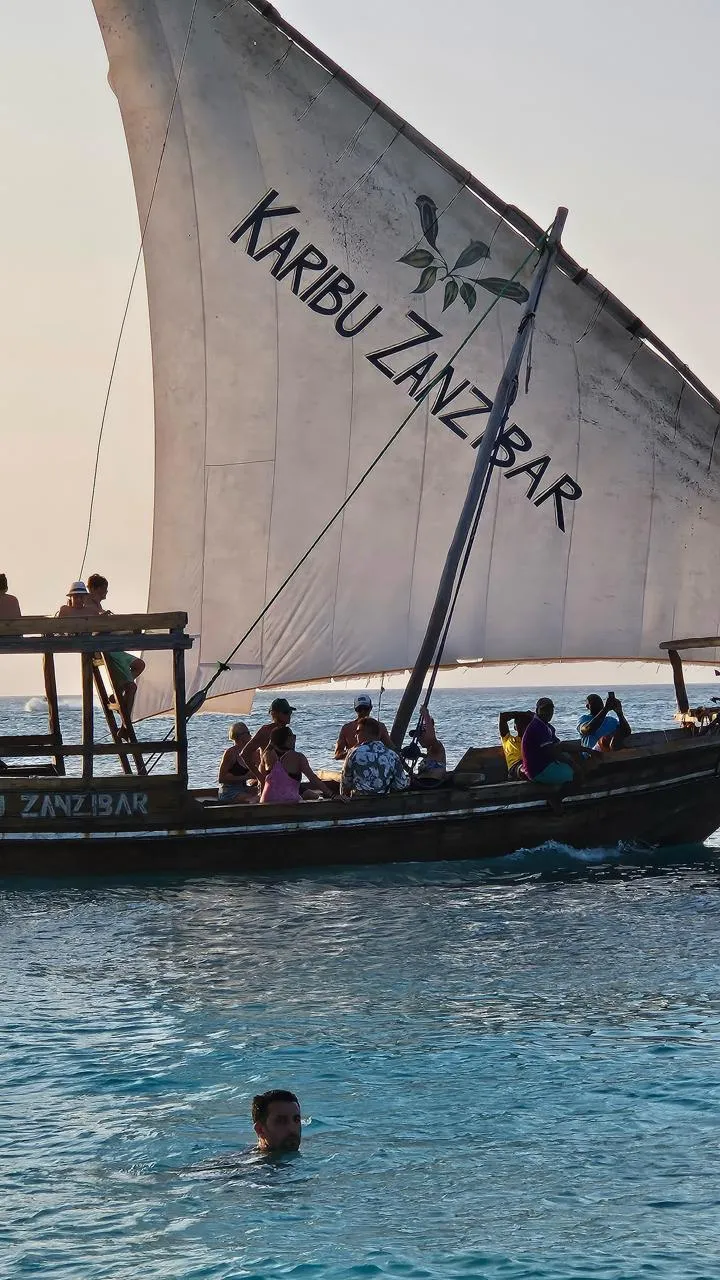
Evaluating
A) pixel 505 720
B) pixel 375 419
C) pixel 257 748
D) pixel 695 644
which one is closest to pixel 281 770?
pixel 257 748

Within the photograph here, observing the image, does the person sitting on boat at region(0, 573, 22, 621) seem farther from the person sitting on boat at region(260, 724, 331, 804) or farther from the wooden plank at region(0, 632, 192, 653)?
the person sitting on boat at region(260, 724, 331, 804)

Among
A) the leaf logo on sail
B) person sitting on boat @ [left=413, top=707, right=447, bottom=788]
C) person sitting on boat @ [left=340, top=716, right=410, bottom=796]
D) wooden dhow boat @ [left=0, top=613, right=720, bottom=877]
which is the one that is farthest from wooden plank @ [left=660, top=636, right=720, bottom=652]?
the leaf logo on sail

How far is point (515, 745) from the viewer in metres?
20.3

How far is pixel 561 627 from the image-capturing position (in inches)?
847

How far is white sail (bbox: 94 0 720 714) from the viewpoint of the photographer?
2112 centimetres

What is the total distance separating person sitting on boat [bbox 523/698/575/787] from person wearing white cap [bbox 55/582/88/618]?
5485 millimetres

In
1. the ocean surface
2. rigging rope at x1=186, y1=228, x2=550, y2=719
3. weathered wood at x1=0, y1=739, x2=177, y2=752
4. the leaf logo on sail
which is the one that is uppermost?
the leaf logo on sail

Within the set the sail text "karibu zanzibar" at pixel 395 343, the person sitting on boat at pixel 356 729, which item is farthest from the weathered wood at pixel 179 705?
the sail text "karibu zanzibar" at pixel 395 343

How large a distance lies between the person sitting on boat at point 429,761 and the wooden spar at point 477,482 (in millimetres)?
250

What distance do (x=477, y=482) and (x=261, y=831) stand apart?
508cm

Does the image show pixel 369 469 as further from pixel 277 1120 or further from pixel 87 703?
pixel 277 1120

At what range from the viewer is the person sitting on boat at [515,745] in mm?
19845

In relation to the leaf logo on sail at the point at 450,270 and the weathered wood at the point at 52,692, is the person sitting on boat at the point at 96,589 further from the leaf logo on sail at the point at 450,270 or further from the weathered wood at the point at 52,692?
the leaf logo on sail at the point at 450,270

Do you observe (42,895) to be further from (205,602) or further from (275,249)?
(275,249)
